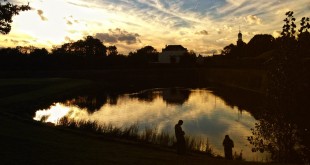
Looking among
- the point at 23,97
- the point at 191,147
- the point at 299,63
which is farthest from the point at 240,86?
the point at 299,63

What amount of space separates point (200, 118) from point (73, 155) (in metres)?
34.1

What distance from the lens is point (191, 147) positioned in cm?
3039

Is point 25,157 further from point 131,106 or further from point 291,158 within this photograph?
point 131,106

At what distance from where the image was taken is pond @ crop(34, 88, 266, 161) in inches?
1524

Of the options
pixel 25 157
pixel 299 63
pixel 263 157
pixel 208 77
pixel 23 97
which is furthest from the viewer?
pixel 208 77

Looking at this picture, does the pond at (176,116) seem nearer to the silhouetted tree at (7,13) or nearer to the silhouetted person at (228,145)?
the silhouetted person at (228,145)

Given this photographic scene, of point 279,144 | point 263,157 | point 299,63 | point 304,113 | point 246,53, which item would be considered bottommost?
point 263,157

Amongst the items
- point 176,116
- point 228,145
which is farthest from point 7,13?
point 176,116

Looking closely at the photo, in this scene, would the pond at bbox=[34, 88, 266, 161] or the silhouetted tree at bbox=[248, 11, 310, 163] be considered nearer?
the silhouetted tree at bbox=[248, 11, 310, 163]

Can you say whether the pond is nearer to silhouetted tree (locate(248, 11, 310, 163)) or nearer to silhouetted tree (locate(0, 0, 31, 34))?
silhouetted tree (locate(248, 11, 310, 163))

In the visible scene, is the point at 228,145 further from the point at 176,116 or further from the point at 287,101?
the point at 176,116

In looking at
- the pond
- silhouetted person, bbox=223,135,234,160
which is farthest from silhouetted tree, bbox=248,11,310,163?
the pond

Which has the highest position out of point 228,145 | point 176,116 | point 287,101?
point 287,101

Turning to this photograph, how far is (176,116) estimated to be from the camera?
5294cm
